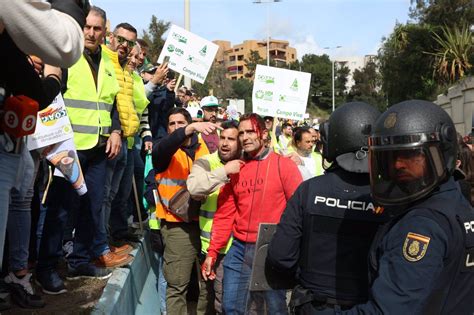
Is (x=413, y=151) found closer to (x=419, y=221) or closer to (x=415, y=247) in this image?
(x=419, y=221)

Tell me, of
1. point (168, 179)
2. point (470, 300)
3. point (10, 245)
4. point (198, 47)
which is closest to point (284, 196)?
point (168, 179)

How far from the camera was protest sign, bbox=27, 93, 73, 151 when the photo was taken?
3863 mm

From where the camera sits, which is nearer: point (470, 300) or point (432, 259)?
point (432, 259)

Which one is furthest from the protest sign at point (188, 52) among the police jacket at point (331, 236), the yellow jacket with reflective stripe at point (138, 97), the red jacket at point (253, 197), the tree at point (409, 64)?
the tree at point (409, 64)

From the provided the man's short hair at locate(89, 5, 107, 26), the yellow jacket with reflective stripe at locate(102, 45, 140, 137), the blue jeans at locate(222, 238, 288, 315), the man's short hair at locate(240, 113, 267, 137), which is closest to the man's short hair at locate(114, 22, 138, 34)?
the yellow jacket with reflective stripe at locate(102, 45, 140, 137)

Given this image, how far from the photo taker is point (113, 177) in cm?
548

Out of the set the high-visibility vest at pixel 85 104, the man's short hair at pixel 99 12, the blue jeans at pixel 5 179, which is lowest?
the blue jeans at pixel 5 179

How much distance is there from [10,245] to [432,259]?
3.05 m

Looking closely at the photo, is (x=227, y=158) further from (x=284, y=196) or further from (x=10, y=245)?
(x=10, y=245)

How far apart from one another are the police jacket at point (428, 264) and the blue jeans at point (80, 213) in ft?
9.71

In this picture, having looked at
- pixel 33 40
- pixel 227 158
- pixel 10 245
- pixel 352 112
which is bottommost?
pixel 10 245

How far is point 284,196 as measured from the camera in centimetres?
438

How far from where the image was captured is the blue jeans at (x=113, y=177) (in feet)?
16.9

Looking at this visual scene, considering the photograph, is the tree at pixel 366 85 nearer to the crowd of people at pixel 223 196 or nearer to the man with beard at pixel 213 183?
the crowd of people at pixel 223 196
